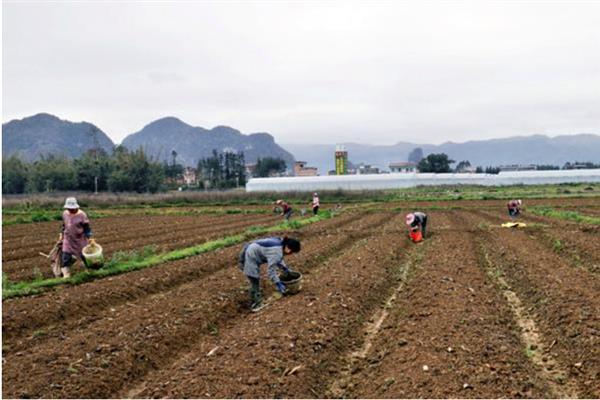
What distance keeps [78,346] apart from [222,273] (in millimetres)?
5873

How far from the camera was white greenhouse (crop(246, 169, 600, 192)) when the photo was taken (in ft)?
245

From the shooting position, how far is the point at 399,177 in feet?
252

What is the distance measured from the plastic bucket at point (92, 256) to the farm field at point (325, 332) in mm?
616

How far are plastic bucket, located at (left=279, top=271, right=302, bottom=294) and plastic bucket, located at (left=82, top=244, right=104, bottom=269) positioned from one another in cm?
444

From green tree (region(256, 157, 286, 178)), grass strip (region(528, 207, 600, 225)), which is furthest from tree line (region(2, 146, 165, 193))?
grass strip (region(528, 207, 600, 225))

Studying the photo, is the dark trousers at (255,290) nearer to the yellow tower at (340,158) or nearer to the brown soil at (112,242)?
the brown soil at (112,242)

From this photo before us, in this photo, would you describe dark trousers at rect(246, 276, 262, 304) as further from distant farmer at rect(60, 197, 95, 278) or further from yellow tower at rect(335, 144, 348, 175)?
yellow tower at rect(335, 144, 348, 175)

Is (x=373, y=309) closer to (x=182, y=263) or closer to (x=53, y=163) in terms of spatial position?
(x=182, y=263)

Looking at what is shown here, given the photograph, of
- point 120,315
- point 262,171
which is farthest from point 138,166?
point 120,315

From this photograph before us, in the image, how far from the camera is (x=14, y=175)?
80.8 m

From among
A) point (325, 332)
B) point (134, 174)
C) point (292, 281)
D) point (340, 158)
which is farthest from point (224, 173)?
point (325, 332)

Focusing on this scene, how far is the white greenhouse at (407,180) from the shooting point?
7456cm

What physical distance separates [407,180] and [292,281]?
221ft

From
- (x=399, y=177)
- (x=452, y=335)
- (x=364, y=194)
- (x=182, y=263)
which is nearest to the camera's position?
(x=452, y=335)
